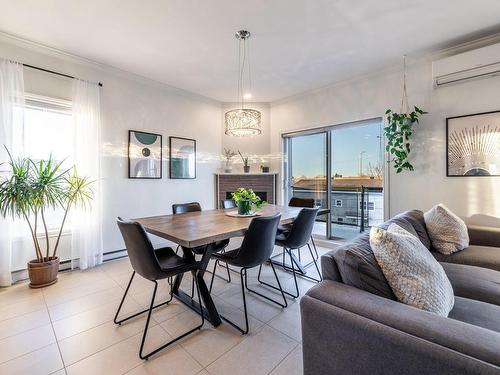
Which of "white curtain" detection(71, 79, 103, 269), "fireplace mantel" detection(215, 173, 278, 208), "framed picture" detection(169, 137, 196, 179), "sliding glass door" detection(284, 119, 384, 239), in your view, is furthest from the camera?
"fireplace mantel" detection(215, 173, 278, 208)

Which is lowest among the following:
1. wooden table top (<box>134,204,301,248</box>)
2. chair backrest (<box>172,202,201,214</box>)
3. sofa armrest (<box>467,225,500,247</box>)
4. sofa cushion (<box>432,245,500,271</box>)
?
sofa cushion (<box>432,245,500,271</box>)

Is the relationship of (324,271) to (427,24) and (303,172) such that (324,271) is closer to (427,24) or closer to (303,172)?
(427,24)

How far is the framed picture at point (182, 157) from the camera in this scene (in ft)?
13.5

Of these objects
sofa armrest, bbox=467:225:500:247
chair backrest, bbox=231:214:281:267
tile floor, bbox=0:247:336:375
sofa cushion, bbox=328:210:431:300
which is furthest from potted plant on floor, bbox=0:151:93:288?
sofa armrest, bbox=467:225:500:247

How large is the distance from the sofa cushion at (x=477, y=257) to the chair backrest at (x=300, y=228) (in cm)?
114

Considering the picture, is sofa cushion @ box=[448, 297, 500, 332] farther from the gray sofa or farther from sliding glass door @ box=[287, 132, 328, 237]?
sliding glass door @ box=[287, 132, 328, 237]

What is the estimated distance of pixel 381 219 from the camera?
361 centimetres

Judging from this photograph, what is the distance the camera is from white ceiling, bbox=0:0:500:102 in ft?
7.16

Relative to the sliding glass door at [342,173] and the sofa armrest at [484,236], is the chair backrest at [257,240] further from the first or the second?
the sliding glass door at [342,173]

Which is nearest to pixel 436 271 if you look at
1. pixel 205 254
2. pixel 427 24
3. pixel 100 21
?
pixel 205 254

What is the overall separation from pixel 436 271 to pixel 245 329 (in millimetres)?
1353

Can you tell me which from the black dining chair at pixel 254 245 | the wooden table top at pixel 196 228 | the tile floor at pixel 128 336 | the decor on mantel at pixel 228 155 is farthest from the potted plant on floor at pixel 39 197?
the decor on mantel at pixel 228 155

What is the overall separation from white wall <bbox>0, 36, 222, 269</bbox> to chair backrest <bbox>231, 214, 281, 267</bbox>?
244cm

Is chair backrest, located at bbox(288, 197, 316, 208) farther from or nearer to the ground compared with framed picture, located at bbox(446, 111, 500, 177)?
nearer to the ground
